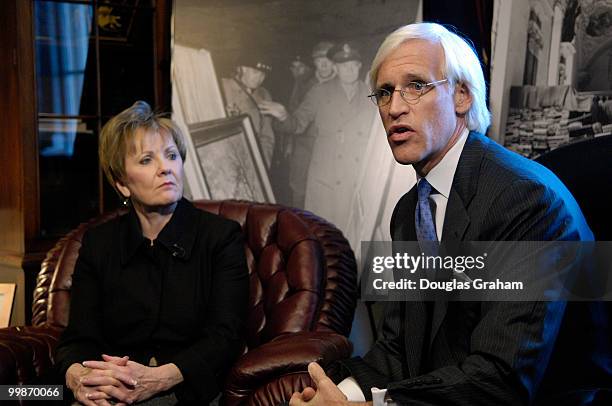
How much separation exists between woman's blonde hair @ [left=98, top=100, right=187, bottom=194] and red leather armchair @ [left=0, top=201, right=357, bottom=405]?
431mm

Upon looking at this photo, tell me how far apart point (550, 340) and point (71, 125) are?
110 inches

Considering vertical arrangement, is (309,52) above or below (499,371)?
above

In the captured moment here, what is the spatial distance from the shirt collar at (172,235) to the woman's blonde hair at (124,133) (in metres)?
0.18

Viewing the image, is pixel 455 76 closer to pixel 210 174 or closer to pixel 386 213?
pixel 386 213

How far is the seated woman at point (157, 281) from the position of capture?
2.30m

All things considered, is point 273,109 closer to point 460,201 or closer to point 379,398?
point 460,201

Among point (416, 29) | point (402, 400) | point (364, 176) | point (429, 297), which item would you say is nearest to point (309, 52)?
point (364, 176)

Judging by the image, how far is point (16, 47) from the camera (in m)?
3.34

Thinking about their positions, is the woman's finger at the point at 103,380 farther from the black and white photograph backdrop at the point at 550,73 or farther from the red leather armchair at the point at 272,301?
the black and white photograph backdrop at the point at 550,73

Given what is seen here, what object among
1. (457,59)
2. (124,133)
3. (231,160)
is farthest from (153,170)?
(457,59)

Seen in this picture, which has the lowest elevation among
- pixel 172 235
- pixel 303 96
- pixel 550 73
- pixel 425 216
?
pixel 172 235

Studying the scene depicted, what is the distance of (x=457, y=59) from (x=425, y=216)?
372 millimetres

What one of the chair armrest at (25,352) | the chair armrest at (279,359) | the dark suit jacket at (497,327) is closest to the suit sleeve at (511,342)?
the dark suit jacket at (497,327)

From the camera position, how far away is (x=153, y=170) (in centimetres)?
251
